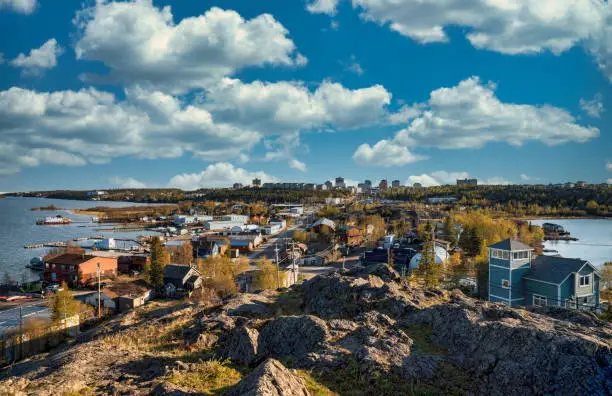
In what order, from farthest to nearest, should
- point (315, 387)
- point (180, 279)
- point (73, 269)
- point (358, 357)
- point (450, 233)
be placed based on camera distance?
point (450, 233)
point (73, 269)
point (180, 279)
point (358, 357)
point (315, 387)

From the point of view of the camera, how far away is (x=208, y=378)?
5695mm

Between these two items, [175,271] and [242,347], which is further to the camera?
[175,271]

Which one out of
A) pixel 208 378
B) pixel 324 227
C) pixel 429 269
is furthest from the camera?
pixel 324 227

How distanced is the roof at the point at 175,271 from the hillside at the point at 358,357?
74.9 feet

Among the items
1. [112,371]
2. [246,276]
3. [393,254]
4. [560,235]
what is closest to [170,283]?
[246,276]

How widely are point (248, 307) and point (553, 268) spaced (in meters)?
14.9

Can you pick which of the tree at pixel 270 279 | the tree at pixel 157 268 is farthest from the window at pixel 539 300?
the tree at pixel 157 268


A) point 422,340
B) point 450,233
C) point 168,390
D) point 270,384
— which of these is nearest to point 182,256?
point 450,233

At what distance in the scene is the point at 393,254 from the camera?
36625 millimetres

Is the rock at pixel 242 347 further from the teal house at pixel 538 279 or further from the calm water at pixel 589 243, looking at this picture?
the calm water at pixel 589 243

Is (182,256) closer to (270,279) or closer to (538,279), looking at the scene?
(270,279)

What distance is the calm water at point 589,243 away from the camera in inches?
1793

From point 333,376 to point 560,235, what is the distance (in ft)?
236

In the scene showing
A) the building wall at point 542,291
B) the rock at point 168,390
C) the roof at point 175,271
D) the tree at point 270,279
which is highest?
the rock at point 168,390
